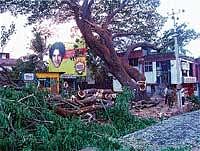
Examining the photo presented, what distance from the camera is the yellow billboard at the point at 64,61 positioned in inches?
1292

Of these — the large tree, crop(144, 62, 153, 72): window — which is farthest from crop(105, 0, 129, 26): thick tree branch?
crop(144, 62, 153, 72): window

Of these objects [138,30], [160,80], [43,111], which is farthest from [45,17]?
[160,80]

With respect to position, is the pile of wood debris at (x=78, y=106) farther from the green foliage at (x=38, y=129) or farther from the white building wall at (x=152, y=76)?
the white building wall at (x=152, y=76)

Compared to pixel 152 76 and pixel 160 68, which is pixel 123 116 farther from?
pixel 152 76

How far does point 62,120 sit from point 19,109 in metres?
1.17

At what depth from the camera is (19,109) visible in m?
8.77

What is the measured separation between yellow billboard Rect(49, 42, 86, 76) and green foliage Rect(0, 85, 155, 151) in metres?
21.7

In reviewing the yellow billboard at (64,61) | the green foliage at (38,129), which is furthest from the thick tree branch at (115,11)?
the green foliage at (38,129)

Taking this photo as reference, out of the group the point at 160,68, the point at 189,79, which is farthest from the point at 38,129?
the point at 189,79

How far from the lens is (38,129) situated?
8258mm

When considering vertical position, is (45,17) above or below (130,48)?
above

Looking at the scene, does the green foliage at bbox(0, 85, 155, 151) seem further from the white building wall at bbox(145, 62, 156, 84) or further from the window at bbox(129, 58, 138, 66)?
the window at bbox(129, 58, 138, 66)

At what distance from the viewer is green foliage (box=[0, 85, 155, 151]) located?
7832 millimetres

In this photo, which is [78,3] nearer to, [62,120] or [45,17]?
[45,17]
